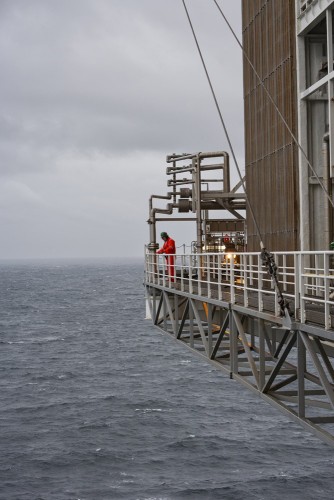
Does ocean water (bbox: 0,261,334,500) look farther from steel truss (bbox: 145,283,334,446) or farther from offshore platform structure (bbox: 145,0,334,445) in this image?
steel truss (bbox: 145,283,334,446)

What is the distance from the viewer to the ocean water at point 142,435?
3450cm

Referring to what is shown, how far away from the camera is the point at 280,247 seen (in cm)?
2762

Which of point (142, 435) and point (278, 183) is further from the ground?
point (278, 183)

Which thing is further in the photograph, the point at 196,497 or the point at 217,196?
the point at 217,196

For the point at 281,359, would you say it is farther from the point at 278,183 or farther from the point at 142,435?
the point at 142,435

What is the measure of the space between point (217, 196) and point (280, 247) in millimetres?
14624

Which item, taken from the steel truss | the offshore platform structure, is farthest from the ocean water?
the steel truss

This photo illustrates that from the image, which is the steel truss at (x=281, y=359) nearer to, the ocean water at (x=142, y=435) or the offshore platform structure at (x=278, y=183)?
the offshore platform structure at (x=278, y=183)

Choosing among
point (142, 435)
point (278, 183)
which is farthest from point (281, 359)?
point (142, 435)

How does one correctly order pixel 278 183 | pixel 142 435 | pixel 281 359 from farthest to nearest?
pixel 142 435
pixel 278 183
pixel 281 359

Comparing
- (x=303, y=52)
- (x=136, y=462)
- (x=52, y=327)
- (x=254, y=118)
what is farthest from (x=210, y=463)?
(x=52, y=327)

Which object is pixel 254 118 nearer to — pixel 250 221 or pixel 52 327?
pixel 250 221

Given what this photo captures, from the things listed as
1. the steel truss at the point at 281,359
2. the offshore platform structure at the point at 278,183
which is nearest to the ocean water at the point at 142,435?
the offshore platform structure at the point at 278,183

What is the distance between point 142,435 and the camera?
41.8 metres
